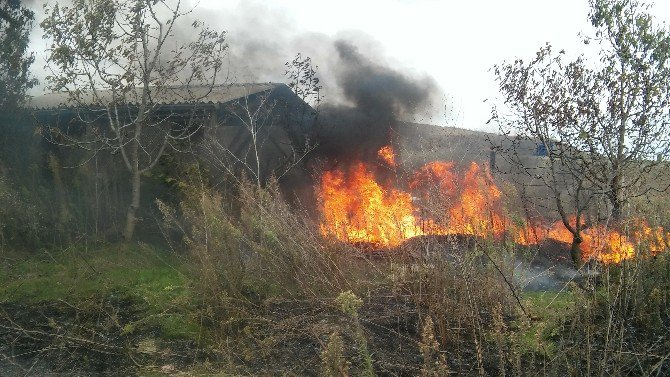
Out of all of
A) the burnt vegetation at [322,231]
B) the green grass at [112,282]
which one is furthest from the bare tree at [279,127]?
the green grass at [112,282]

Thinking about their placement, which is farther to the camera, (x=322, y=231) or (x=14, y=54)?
(x=14, y=54)

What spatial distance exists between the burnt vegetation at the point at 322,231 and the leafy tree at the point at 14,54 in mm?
48

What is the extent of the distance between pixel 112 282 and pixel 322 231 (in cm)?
402

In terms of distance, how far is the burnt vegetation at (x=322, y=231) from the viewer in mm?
4805

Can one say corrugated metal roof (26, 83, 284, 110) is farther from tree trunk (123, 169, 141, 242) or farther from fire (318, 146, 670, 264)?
fire (318, 146, 670, 264)

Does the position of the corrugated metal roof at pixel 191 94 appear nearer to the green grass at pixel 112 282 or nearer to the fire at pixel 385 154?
the fire at pixel 385 154

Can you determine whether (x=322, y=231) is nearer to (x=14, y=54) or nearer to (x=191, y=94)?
(x=191, y=94)

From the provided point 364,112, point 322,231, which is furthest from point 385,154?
point 322,231

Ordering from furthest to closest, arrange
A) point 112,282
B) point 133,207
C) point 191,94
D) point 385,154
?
point 385,154 < point 191,94 < point 133,207 < point 112,282

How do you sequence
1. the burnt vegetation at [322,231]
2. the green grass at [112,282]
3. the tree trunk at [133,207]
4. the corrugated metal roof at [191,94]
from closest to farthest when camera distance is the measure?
1. the burnt vegetation at [322,231]
2. the green grass at [112,282]
3. the tree trunk at [133,207]
4. the corrugated metal roof at [191,94]

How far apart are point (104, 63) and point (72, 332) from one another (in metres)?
7.55

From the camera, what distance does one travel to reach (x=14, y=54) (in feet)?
47.9

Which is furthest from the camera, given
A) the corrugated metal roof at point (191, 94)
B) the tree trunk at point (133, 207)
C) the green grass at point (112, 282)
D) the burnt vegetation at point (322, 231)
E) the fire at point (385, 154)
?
the fire at point (385, 154)

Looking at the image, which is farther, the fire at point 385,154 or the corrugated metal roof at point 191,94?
the fire at point 385,154
